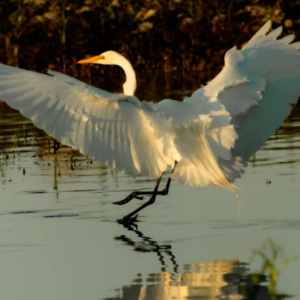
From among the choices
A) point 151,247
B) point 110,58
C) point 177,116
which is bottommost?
point 151,247

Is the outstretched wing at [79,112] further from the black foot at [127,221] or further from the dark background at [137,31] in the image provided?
the dark background at [137,31]

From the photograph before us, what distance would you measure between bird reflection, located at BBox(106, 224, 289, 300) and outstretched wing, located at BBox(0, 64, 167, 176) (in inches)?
57.3

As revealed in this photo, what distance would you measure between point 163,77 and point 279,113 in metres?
15.5

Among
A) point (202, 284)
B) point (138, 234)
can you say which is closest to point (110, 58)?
point (138, 234)

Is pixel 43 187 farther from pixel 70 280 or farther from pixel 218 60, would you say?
pixel 218 60

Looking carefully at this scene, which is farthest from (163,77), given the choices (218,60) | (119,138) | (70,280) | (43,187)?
(70,280)

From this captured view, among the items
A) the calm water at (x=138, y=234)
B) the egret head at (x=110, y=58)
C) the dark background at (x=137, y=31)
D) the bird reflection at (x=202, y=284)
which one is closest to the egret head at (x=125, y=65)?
the egret head at (x=110, y=58)

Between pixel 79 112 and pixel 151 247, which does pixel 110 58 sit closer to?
pixel 79 112

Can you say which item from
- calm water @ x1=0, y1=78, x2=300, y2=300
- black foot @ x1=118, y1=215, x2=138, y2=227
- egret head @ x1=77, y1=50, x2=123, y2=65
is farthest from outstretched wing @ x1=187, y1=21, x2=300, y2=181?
egret head @ x1=77, y1=50, x2=123, y2=65

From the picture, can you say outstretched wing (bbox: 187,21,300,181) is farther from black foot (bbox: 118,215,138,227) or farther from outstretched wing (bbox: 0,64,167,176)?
black foot (bbox: 118,215,138,227)

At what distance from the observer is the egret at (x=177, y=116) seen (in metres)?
7.78

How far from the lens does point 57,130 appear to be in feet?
26.2

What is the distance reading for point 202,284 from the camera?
6.36 m

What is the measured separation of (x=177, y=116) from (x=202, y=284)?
5.92 feet
